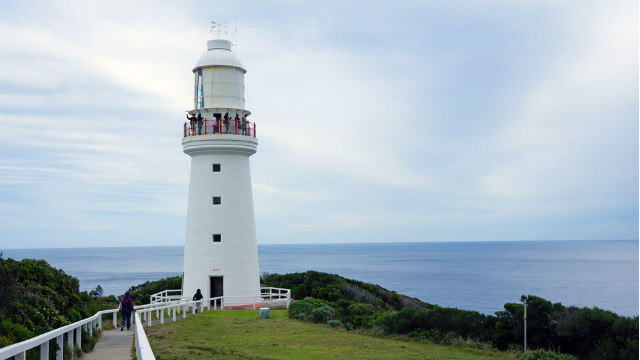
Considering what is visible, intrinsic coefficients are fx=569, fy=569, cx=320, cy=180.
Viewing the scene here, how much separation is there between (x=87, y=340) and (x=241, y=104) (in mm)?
15514

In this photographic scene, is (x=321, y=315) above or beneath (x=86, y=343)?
beneath

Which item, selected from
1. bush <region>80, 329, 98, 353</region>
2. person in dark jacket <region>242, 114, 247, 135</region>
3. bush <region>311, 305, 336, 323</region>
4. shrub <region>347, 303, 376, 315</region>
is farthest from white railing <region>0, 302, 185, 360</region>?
person in dark jacket <region>242, 114, 247, 135</region>

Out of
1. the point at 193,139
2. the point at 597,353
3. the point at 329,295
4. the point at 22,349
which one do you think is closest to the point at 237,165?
the point at 193,139

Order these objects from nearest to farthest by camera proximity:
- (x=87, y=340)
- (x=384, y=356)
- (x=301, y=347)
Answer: (x=87, y=340) < (x=384, y=356) < (x=301, y=347)

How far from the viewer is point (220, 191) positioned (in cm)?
2489

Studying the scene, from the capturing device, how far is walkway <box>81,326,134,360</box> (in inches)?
443

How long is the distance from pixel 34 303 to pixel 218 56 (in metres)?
15.8

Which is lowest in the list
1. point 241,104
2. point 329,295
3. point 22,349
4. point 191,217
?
point 329,295

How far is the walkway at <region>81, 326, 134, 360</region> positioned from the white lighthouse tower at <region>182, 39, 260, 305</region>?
851cm

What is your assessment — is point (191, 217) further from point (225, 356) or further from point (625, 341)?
point (625, 341)

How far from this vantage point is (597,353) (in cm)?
1380

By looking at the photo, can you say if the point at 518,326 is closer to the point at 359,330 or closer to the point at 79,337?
the point at 359,330

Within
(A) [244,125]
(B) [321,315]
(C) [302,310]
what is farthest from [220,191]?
(B) [321,315]

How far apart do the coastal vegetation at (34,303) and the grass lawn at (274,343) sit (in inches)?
85.1
